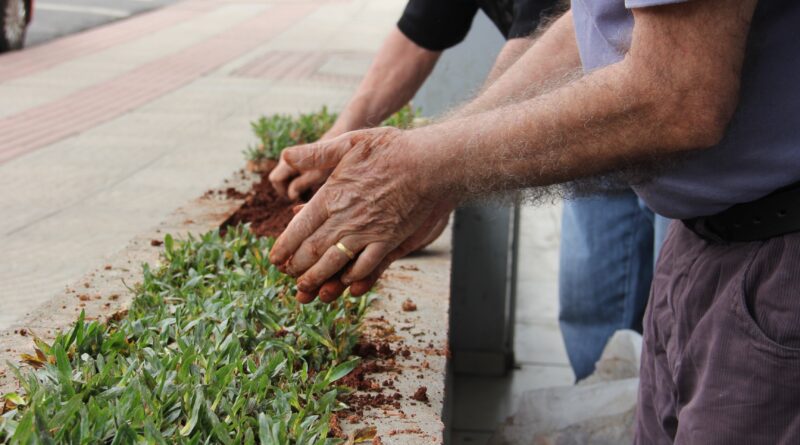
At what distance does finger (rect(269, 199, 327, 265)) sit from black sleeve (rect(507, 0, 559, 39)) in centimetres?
137

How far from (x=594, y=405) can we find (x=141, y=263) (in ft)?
4.78

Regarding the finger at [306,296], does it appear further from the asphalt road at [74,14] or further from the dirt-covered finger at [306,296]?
the asphalt road at [74,14]

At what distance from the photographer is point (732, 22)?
5.14 feet

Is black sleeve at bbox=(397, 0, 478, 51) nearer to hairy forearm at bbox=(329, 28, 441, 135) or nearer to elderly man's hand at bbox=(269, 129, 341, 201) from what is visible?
hairy forearm at bbox=(329, 28, 441, 135)

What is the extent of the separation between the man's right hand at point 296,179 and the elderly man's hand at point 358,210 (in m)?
1.07

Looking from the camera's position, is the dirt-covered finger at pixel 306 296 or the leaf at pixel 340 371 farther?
the leaf at pixel 340 371

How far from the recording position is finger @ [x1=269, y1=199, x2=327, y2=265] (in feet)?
6.76

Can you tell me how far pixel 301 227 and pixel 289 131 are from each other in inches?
101

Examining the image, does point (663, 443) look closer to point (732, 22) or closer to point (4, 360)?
point (732, 22)

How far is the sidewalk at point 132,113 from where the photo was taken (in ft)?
16.3

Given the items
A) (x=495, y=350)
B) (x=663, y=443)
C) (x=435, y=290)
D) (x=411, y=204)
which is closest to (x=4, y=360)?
(x=411, y=204)

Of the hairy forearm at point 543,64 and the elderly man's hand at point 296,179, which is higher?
the hairy forearm at point 543,64

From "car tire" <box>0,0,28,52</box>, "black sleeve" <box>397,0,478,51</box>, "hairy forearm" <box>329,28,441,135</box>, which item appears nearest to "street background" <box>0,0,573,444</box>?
"car tire" <box>0,0,28,52</box>

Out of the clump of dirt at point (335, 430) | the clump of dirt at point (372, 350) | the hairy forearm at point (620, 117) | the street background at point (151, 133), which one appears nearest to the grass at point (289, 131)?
the street background at point (151, 133)
